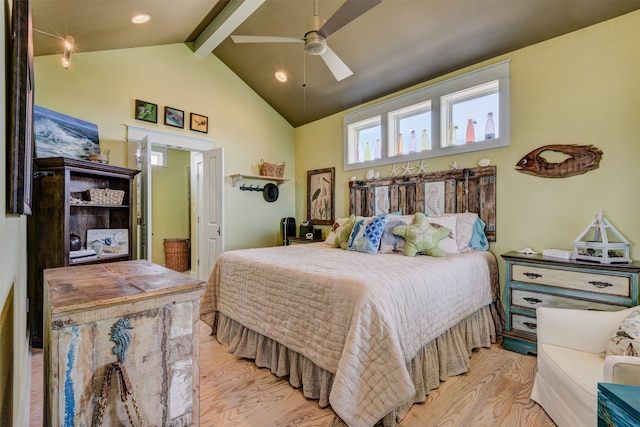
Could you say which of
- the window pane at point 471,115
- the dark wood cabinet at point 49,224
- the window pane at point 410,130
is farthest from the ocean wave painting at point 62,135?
the window pane at point 471,115

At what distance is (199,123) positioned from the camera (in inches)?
161

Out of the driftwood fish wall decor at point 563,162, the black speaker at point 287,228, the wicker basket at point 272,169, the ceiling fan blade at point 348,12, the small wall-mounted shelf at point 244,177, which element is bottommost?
the black speaker at point 287,228

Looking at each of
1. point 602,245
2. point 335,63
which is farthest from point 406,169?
point 602,245

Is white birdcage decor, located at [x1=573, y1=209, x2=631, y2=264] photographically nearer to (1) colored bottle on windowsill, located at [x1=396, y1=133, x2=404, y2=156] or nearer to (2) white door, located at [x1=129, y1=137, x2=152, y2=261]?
(1) colored bottle on windowsill, located at [x1=396, y1=133, x2=404, y2=156]

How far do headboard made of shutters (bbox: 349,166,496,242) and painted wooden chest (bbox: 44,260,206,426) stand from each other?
2894 millimetres

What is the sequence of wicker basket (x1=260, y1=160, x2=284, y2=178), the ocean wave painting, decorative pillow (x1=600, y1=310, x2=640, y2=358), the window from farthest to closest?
wicker basket (x1=260, y1=160, x2=284, y2=178), the window, the ocean wave painting, decorative pillow (x1=600, y1=310, x2=640, y2=358)

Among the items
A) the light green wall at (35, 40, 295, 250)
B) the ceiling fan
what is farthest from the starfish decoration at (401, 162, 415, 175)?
the light green wall at (35, 40, 295, 250)

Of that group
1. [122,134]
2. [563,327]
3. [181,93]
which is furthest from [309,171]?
[563,327]

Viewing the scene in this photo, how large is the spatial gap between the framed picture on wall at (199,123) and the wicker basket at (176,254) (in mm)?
2574

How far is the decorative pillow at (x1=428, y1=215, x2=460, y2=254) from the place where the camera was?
8.82 ft

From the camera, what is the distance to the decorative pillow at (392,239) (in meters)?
2.84

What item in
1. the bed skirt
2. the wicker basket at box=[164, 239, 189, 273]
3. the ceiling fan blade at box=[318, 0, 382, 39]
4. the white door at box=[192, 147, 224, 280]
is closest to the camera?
the bed skirt

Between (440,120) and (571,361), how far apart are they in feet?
8.41

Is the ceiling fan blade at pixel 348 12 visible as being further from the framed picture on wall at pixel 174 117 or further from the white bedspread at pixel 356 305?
the framed picture on wall at pixel 174 117
